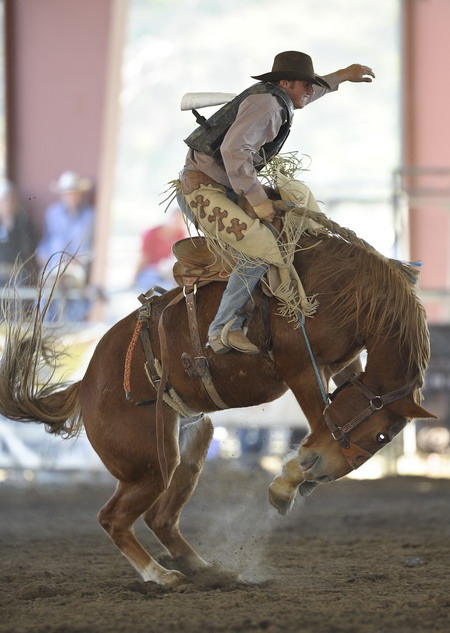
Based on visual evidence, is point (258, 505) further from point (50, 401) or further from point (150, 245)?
point (150, 245)

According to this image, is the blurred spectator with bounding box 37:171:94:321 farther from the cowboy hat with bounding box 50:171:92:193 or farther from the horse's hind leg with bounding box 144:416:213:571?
the horse's hind leg with bounding box 144:416:213:571

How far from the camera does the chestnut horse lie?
13.0 ft

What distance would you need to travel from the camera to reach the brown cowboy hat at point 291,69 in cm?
405

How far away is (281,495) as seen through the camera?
405 centimetres

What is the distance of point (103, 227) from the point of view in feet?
38.3

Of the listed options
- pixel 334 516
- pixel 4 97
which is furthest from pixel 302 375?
pixel 4 97

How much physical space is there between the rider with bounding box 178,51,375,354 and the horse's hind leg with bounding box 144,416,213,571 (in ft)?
2.33

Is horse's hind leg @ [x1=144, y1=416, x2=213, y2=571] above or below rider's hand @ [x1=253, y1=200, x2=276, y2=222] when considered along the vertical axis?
below

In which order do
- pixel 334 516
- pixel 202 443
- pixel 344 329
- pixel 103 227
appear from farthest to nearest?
pixel 103 227 → pixel 334 516 → pixel 202 443 → pixel 344 329

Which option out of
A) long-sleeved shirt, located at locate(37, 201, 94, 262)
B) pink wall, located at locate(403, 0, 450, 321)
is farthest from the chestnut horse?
pink wall, located at locate(403, 0, 450, 321)

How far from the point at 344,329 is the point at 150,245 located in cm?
674

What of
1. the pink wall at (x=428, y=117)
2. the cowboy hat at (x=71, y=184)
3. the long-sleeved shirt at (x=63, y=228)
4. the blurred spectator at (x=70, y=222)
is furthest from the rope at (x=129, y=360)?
the pink wall at (x=428, y=117)

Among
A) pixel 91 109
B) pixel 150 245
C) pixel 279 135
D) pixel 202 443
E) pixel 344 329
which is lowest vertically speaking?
pixel 202 443

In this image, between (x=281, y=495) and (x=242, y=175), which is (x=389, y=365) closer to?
(x=281, y=495)
